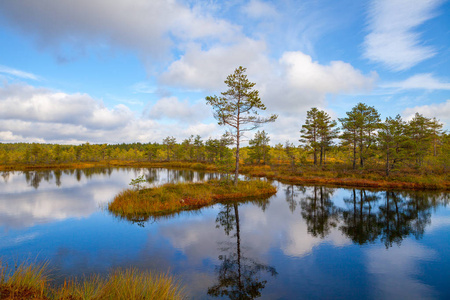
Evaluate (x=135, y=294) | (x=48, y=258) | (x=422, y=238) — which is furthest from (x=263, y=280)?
(x=422, y=238)

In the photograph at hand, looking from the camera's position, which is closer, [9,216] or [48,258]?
[48,258]

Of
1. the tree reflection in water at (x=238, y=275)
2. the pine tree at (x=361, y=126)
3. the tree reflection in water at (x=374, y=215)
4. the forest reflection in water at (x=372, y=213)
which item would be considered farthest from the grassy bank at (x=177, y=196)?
the pine tree at (x=361, y=126)

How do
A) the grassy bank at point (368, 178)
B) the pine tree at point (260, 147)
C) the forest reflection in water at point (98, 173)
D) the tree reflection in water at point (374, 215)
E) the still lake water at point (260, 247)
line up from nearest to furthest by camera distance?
the still lake water at point (260, 247) < the tree reflection in water at point (374, 215) < the grassy bank at point (368, 178) < the forest reflection in water at point (98, 173) < the pine tree at point (260, 147)

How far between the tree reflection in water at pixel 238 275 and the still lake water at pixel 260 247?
0.14 ft

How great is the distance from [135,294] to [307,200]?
889 inches

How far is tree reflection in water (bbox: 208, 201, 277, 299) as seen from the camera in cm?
764

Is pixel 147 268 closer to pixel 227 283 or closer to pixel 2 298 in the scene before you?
pixel 227 283

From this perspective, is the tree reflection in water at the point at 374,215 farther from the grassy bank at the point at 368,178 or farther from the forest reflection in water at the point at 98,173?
the forest reflection in water at the point at 98,173

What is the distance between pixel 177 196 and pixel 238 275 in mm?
13678

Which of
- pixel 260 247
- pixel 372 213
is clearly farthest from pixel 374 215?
pixel 260 247

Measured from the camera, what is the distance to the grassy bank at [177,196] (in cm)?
1819

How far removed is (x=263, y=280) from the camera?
27.7 ft

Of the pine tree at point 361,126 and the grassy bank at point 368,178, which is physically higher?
the pine tree at point 361,126

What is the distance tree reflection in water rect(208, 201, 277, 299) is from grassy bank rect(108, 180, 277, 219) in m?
9.13
